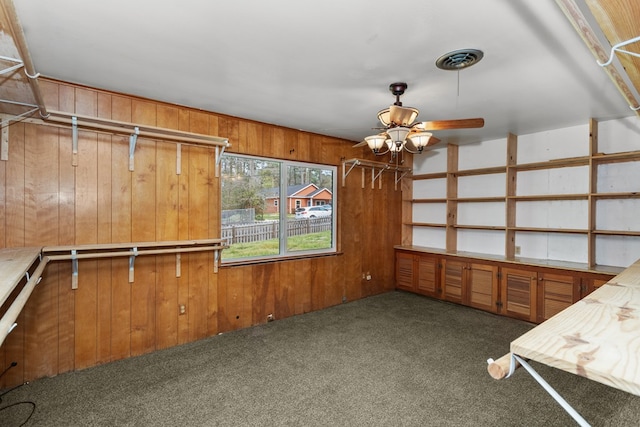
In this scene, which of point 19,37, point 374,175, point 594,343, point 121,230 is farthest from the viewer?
point 374,175

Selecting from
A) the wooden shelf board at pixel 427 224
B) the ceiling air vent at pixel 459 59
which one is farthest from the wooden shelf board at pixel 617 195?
the ceiling air vent at pixel 459 59

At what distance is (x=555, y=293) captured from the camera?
138 inches

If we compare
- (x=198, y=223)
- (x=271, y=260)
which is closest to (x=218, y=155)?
(x=198, y=223)

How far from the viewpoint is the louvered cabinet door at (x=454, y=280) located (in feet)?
14.2

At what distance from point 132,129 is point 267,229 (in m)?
1.78

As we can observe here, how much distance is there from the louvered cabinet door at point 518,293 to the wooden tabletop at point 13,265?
4529 mm

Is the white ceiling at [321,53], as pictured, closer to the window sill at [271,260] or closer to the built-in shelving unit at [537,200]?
the built-in shelving unit at [537,200]

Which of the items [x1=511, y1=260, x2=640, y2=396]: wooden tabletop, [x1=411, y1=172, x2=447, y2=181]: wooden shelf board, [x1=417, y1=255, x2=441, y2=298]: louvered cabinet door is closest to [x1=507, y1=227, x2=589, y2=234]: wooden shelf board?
[x1=417, y1=255, x2=441, y2=298]: louvered cabinet door

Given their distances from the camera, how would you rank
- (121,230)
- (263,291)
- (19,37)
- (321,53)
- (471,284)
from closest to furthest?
(19,37) → (321,53) → (121,230) → (263,291) → (471,284)

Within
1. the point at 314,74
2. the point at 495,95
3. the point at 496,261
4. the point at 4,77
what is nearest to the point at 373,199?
the point at 496,261

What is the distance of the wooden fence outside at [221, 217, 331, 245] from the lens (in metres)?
3.50

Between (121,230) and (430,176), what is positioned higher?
(430,176)

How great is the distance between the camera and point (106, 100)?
8.82 ft

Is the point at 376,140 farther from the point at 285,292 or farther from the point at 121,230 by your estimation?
the point at 121,230
